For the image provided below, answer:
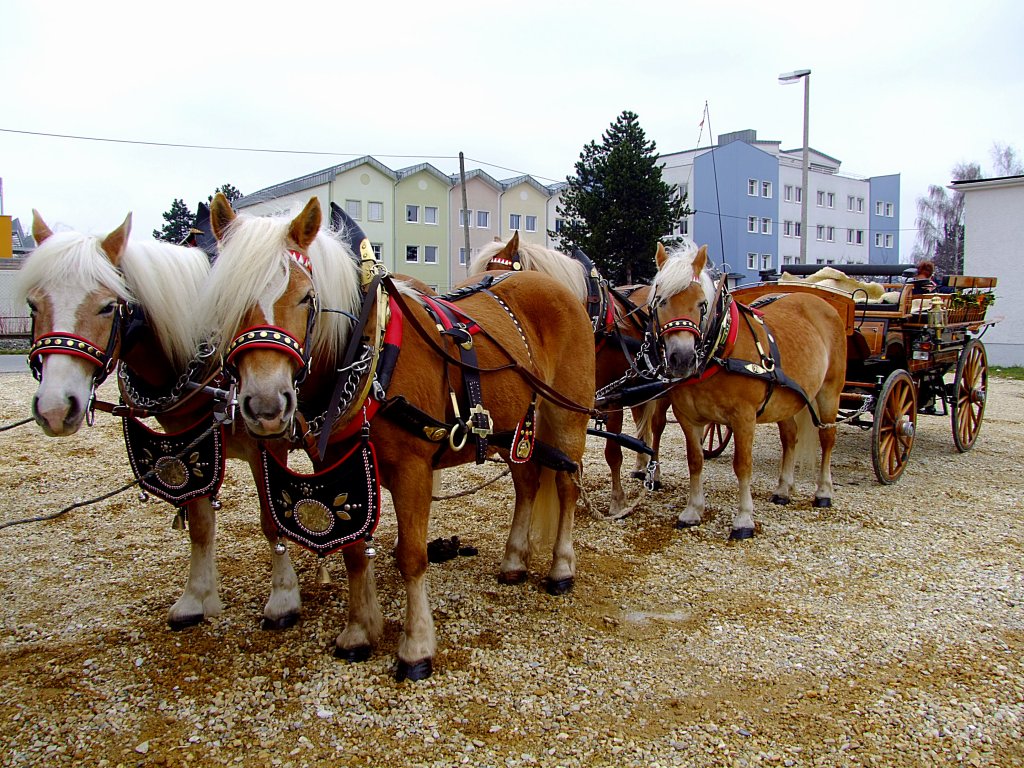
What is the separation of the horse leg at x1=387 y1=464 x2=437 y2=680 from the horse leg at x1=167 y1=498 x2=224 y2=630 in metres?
1.14

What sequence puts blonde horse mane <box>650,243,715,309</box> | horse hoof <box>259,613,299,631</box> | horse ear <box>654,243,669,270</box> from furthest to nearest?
horse ear <box>654,243,669,270</box>, blonde horse mane <box>650,243,715,309</box>, horse hoof <box>259,613,299,631</box>

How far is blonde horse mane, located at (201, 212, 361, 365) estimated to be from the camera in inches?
88.4

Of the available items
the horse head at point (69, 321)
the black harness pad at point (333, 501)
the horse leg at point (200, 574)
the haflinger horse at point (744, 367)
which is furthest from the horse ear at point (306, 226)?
the haflinger horse at point (744, 367)

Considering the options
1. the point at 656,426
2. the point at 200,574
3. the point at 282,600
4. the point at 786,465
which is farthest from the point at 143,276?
the point at 786,465

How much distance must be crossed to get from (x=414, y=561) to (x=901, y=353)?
19.4ft

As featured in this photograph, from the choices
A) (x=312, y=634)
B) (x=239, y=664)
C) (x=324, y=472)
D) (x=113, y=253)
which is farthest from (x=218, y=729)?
(x=113, y=253)

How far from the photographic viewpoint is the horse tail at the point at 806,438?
20.1 feet

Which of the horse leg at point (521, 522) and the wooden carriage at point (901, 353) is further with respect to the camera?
the wooden carriage at point (901, 353)

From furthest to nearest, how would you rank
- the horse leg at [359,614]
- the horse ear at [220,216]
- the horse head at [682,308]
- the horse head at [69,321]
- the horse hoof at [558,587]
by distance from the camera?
the horse head at [682,308]
the horse hoof at [558,587]
the horse leg at [359,614]
the horse head at [69,321]
the horse ear at [220,216]

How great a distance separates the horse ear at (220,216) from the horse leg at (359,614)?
55.0 inches

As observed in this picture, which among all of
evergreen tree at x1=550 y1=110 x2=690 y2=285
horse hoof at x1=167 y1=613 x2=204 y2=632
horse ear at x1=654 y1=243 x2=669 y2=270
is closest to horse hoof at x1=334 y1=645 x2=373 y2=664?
horse hoof at x1=167 y1=613 x2=204 y2=632

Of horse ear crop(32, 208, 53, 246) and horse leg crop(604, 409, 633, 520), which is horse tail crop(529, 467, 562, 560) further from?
horse ear crop(32, 208, 53, 246)

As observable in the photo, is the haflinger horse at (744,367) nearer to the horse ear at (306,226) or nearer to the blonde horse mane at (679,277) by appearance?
the blonde horse mane at (679,277)

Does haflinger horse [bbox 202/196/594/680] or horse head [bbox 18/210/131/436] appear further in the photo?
horse head [bbox 18/210/131/436]
